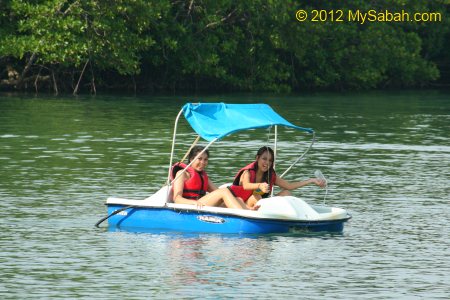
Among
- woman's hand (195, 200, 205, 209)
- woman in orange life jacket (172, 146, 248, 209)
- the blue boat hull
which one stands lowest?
the blue boat hull

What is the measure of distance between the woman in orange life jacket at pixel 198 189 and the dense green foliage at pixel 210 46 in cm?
3004

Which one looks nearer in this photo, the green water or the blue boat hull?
the green water

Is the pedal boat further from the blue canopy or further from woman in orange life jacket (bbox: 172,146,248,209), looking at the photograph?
woman in orange life jacket (bbox: 172,146,248,209)

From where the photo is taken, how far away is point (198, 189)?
16109mm

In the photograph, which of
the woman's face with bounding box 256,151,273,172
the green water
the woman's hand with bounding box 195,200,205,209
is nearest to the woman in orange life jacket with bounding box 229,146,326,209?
the woman's face with bounding box 256,151,273,172

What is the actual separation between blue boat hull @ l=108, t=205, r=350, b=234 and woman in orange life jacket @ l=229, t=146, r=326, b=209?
0.82 m

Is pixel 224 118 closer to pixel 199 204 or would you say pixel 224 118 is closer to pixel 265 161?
pixel 265 161

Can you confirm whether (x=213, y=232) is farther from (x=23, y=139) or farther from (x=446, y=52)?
(x=446, y=52)

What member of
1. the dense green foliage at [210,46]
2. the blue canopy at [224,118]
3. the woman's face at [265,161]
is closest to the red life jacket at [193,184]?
the blue canopy at [224,118]

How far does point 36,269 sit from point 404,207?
669 centimetres

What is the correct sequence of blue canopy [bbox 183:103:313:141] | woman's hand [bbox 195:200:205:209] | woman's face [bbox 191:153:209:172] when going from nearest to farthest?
1. woman's hand [bbox 195:200:205:209]
2. woman's face [bbox 191:153:209:172]
3. blue canopy [bbox 183:103:313:141]

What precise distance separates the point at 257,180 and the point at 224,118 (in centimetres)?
90

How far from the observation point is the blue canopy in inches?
630

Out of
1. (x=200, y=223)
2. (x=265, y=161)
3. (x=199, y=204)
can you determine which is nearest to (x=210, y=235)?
(x=200, y=223)
